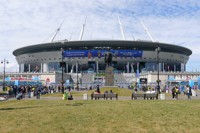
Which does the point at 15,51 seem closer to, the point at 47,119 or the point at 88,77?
the point at 88,77

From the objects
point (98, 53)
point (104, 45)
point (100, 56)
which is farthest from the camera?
point (100, 56)

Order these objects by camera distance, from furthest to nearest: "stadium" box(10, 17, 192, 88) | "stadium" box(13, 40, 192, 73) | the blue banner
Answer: the blue banner < "stadium" box(13, 40, 192, 73) < "stadium" box(10, 17, 192, 88)

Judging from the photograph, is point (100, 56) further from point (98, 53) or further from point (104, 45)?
point (104, 45)

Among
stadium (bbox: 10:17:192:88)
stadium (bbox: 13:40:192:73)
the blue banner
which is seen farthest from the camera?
the blue banner

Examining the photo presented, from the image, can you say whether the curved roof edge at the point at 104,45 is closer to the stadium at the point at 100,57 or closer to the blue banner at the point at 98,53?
the stadium at the point at 100,57

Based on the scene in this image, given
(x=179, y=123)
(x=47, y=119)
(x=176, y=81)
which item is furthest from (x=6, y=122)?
(x=176, y=81)

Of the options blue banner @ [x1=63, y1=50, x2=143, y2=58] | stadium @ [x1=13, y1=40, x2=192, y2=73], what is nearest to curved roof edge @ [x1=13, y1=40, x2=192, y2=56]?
stadium @ [x1=13, y1=40, x2=192, y2=73]

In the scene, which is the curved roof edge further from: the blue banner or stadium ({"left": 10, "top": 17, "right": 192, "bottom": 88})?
the blue banner

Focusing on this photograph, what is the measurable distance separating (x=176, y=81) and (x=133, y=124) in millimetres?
72241

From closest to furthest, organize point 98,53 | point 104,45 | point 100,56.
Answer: point 104,45 → point 98,53 → point 100,56

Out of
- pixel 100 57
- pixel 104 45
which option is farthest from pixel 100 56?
pixel 104 45

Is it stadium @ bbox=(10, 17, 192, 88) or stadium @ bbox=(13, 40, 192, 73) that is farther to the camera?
stadium @ bbox=(13, 40, 192, 73)

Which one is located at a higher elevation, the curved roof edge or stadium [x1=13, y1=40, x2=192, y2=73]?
the curved roof edge

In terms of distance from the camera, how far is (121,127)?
12.9 meters
